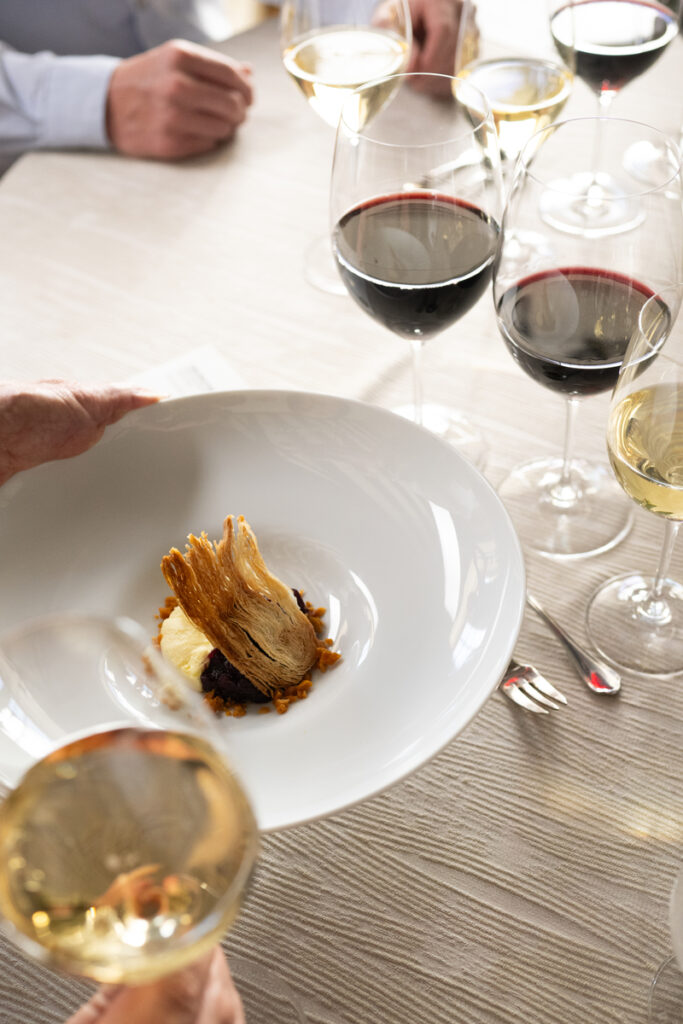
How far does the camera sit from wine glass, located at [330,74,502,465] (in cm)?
80

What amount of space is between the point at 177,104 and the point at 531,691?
39.6 inches

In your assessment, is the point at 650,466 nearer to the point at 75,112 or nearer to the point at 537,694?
the point at 537,694

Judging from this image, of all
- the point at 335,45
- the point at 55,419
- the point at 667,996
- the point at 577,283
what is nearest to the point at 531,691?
the point at 667,996

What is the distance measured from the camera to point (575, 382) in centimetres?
80

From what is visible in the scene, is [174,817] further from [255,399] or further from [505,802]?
[255,399]

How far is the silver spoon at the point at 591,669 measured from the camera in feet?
2.43

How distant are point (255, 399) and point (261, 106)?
0.82 metres

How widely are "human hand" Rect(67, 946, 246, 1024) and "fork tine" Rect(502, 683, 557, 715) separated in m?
0.32

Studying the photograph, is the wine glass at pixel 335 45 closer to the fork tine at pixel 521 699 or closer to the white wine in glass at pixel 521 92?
the white wine in glass at pixel 521 92

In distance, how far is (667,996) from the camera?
577 millimetres

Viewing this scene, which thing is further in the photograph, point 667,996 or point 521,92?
point 521,92

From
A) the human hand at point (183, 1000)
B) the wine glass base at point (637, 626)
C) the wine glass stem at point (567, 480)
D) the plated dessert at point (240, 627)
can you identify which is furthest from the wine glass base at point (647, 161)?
the human hand at point (183, 1000)

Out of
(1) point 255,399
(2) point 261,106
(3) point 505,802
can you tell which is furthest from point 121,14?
(3) point 505,802

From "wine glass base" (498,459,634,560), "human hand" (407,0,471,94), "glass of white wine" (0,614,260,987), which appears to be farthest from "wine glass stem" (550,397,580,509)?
"human hand" (407,0,471,94)
